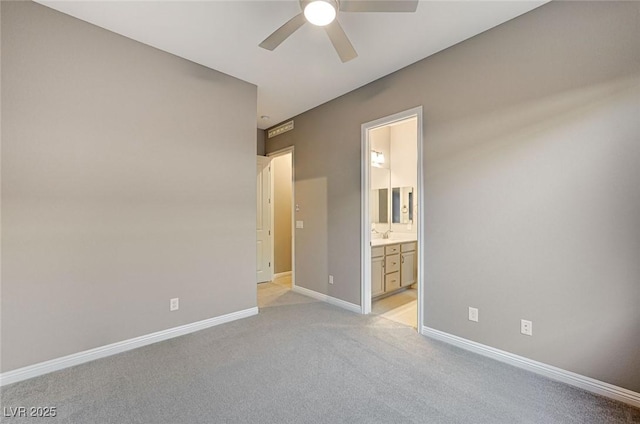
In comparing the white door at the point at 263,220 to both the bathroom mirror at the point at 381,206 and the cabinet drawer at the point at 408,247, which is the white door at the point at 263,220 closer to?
the bathroom mirror at the point at 381,206

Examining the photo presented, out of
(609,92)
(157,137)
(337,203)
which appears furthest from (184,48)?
(609,92)

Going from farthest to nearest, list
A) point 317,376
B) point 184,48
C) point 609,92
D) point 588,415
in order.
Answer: point 184,48 < point 317,376 < point 609,92 < point 588,415

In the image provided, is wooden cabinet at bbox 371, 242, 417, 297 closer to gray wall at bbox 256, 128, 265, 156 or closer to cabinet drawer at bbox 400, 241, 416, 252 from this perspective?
cabinet drawer at bbox 400, 241, 416, 252

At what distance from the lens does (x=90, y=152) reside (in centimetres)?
238

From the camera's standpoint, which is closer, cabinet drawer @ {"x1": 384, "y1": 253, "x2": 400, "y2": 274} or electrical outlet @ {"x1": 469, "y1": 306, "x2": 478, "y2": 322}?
electrical outlet @ {"x1": 469, "y1": 306, "x2": 478, "y2": 322}

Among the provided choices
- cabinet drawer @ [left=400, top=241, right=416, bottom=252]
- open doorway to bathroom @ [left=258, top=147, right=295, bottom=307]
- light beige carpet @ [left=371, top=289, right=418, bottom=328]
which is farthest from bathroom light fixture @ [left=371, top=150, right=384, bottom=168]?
light beige carpet @ [left=371, top=289, right=418, bottom=328]

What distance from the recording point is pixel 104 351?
243 centimetres

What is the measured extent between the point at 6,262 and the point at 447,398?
326 centimetres

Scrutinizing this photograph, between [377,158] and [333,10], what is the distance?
3306mm

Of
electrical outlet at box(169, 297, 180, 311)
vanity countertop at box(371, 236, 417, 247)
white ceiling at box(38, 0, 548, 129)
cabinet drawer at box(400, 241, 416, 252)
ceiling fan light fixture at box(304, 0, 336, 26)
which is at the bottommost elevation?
electrical outlet at box(169, 297, 180, 311)

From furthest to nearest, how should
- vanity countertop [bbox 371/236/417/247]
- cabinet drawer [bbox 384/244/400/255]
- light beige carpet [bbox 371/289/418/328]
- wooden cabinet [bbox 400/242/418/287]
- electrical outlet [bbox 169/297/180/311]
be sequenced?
wooden cabinet [bbox 400/242/418/287] → cabinet drawer [bbox 384/244/400/255] → vanity countertop [bbox 371/236/417/247] → light beige carpet [bbox 371/289/418/328] → electrical outlet [bbox 169/297/180/311]

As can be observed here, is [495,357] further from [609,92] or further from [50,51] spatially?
[50,51]

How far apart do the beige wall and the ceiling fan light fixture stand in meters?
3.66

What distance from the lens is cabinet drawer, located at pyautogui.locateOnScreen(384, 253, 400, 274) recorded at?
402 centimetres
